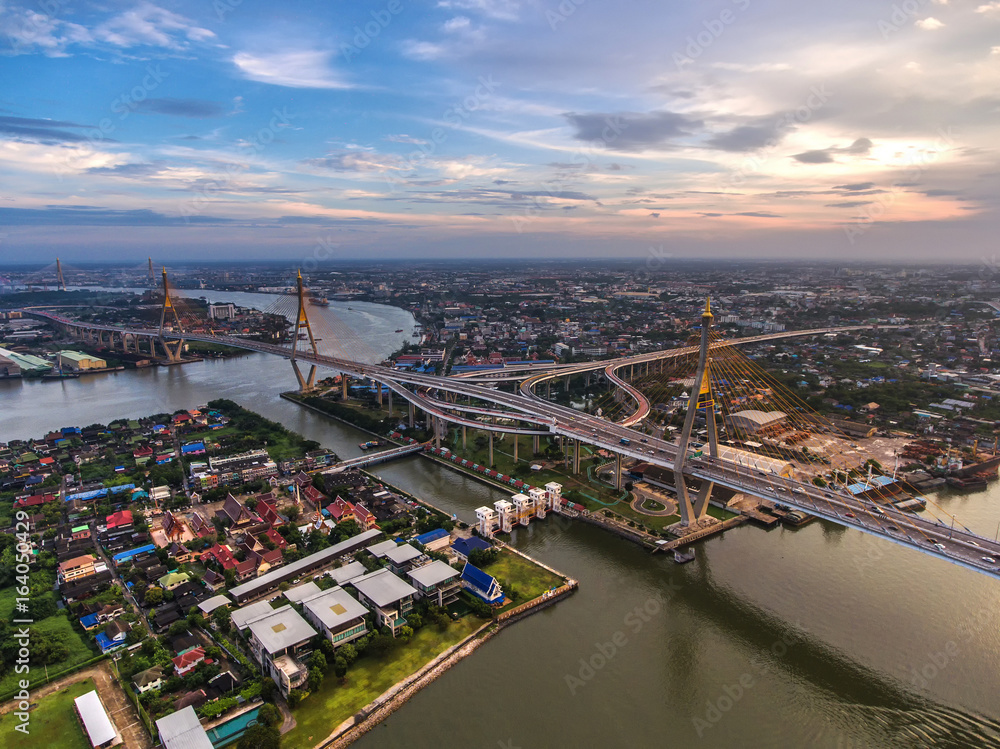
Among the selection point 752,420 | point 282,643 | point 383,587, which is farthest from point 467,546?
point 752,420

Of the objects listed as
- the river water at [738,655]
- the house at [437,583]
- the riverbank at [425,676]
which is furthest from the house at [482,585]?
the river water at [738,655]

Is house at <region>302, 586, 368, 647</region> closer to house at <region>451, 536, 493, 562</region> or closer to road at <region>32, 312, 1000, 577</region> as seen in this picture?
house at <region>451, 536, 493, 562</region>

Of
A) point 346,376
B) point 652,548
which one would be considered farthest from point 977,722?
point 346,376

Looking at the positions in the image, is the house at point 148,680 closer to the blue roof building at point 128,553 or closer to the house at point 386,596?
the house at point 386,596

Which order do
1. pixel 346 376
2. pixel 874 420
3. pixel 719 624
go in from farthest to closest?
pixel 346 376
pixel 874 420
pixel 719 624

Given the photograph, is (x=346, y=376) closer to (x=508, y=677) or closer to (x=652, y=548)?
(x=652, y=548)
